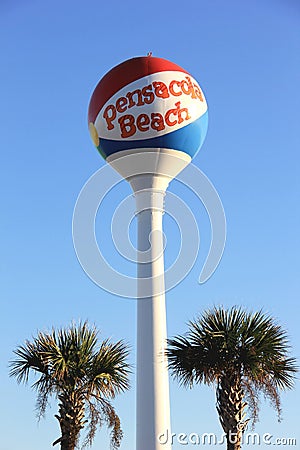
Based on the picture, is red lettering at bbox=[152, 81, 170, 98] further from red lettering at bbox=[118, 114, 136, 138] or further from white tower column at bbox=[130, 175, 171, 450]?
white tower column at bbox=[130, 175, 171, 450]

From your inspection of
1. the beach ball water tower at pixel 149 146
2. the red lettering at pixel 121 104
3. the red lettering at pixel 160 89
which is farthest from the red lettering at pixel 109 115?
the red lettering at pixel 160 89

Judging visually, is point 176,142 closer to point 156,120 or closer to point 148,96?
point 156,120

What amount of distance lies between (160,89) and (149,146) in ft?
6.60

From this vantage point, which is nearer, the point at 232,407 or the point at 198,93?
the point at 232,407

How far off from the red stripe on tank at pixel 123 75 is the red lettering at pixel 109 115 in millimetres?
364

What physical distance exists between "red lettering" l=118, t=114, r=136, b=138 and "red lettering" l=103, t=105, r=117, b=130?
316mm

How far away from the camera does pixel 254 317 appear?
19625 mm

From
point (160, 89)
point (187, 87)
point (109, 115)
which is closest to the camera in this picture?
point (160, 89)

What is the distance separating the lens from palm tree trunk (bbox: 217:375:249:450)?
18.5 meters

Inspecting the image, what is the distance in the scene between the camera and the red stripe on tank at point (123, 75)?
24.4m

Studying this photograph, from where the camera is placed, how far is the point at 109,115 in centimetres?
2428

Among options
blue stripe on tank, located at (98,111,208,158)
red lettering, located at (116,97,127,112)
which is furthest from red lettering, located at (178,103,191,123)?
red lettering, located at (116,97,127,112)

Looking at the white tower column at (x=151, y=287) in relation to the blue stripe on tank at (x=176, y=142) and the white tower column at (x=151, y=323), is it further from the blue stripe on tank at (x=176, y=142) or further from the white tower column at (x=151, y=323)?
the blue stripe on tank at (x=176, y=142)

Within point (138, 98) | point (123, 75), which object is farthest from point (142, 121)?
point (123, 75)
